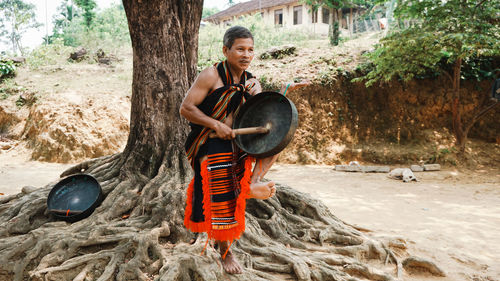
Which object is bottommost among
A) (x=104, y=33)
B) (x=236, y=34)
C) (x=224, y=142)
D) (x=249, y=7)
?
(x=224, y=142)

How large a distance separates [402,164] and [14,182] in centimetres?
1016

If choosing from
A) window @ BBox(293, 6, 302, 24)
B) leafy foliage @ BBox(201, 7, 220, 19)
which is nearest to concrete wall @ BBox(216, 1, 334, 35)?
window @ BBox(293, 6, 302, 24)

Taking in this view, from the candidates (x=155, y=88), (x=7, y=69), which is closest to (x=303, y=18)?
(x=7, y=69)

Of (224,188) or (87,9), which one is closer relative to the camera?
(224,188)

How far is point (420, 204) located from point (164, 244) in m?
4.77

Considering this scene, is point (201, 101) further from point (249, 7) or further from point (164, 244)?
point (249, 7)

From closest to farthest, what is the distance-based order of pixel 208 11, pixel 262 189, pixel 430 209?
pixel 262 189 < pixel 430 209 < pixel 208 11

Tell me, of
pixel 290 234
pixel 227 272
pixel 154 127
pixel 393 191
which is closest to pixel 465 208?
pixel 393 191

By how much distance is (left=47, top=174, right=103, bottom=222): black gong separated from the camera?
133 inches

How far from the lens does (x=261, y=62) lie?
41.0ft

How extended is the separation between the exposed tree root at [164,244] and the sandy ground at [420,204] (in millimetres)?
525

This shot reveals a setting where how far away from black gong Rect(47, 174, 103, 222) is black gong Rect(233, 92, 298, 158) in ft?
7.18

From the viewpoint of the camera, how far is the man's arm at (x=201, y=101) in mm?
2180

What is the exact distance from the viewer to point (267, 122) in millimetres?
2189
